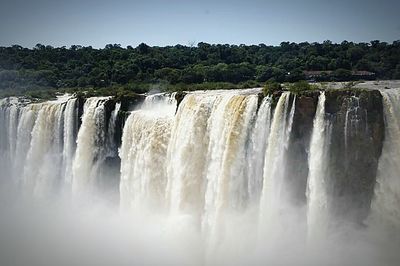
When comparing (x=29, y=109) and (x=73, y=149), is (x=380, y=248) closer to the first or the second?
(x=73, y=149)

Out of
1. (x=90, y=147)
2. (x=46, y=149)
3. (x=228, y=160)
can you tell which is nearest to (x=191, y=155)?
(x=228, y=160)

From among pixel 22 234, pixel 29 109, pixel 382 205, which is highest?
pixel 29 109

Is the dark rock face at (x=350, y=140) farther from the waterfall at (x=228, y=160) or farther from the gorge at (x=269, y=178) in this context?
the waterfall at (x=228, y=160)

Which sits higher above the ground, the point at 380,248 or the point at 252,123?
the point at 252,123

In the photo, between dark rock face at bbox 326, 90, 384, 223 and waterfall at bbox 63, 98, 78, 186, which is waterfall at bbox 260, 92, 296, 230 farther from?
waterfall at bbox 63, 98, 78, 186

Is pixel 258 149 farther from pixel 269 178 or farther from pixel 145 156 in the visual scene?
pixel 145 156

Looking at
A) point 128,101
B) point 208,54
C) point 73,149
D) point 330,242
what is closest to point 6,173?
point 73,149

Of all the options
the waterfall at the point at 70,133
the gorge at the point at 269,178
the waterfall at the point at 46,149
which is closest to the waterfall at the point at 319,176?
the gorge at the point at 269,178
